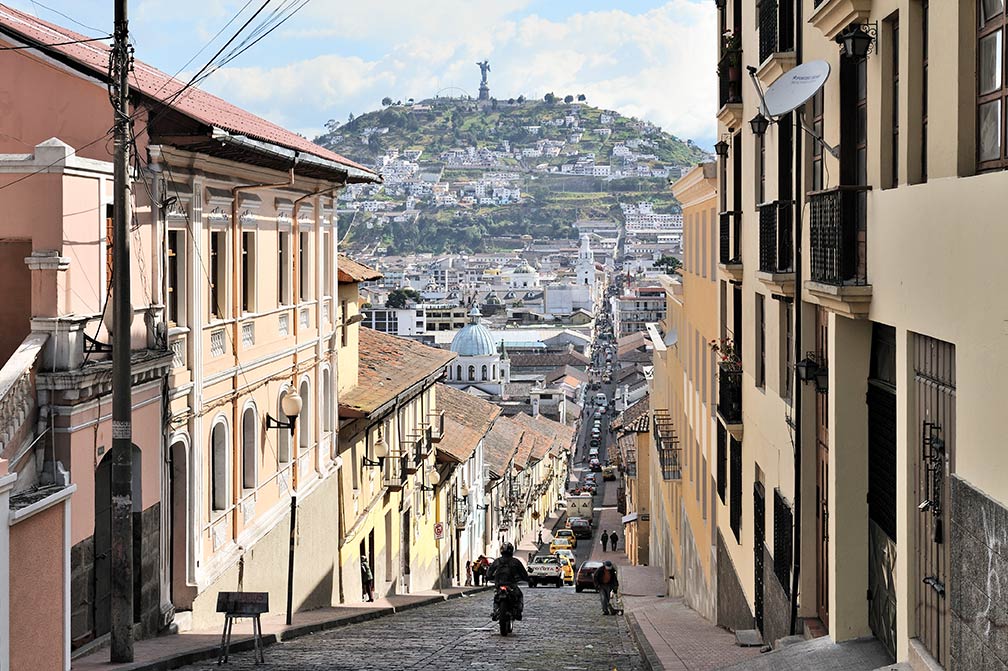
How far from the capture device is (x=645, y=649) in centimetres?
1688

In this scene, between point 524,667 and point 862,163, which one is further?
point 524,667

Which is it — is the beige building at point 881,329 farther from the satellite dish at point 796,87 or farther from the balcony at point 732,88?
the balcony at point 732,88

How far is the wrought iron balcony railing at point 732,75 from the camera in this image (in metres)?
17.9

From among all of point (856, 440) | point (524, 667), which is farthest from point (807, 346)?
point (524, 667)

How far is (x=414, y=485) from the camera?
107 ft

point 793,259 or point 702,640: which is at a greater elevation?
point 793,259

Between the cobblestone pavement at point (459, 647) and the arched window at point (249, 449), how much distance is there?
2.48 metres

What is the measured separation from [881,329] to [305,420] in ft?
45.6

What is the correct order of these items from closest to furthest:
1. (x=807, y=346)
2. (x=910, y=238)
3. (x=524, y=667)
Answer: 1. (x=910, y=238)
2. (x=807, y=346)
3. (x=524, y=667)

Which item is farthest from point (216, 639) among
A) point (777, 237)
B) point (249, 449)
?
point (777, 237)

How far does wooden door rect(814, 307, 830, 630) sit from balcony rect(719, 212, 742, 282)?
501 cm

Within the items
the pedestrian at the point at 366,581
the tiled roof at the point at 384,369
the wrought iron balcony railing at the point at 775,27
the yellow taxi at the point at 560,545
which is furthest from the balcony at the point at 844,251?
the yellow taxi at the point at 560,545

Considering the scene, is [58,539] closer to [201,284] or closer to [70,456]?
[70,456]

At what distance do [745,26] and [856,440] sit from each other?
8.60 metres
